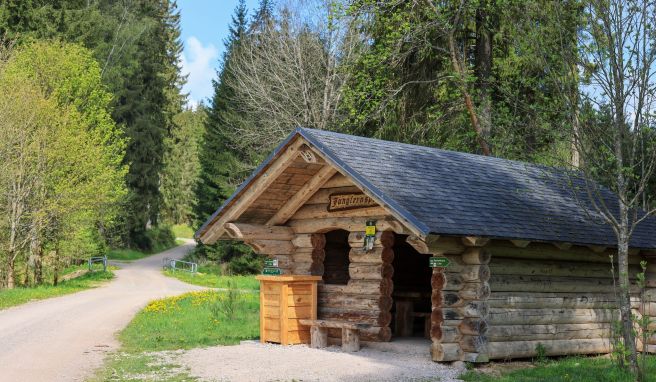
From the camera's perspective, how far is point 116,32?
45562 millimetres

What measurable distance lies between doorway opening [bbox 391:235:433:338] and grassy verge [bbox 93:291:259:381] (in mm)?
3027

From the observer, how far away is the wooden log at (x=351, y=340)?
1359 centimetres

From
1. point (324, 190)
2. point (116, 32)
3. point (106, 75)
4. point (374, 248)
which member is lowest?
point (374, 248)

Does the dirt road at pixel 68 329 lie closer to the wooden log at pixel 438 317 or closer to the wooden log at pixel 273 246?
the wooden log at pixel 273 246

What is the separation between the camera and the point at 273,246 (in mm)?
15148

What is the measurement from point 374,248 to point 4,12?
3087 centimetres

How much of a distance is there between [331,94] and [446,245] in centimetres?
1853

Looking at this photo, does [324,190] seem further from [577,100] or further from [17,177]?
[17,177]

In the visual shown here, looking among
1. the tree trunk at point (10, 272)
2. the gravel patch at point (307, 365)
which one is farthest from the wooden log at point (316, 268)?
the tree trunk at point (10, 272)

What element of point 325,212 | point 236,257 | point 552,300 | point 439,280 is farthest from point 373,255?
point 236,257

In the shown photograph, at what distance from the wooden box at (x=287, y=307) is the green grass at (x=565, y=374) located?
3729 mm

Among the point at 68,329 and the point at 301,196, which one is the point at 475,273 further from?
the point at 68,329

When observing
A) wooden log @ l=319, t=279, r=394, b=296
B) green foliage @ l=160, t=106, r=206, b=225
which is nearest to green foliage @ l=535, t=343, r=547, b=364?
wooden log @ l=319, t=279, r=394, b=296

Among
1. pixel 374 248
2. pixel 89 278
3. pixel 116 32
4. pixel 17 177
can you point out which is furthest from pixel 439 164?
pixel 116 32
